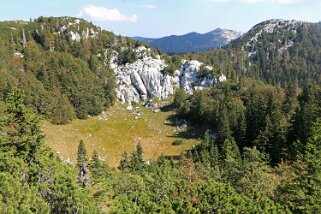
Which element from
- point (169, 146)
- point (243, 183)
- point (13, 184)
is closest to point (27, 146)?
point (13, 184)

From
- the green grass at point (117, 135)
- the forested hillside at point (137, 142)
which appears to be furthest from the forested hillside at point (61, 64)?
the green grass at point (117, 135)

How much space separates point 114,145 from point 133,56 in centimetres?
5648

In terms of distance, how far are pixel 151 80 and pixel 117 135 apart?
3990 centimetres

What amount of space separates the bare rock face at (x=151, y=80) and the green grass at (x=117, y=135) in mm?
16790

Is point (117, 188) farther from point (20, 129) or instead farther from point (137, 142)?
point (137, 142)

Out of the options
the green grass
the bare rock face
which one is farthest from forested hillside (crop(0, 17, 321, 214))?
the bare rock face

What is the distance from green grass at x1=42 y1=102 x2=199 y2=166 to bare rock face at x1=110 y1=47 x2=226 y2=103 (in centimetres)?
1679

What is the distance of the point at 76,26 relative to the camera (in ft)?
497

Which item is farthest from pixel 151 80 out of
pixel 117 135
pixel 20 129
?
pixel 20 129

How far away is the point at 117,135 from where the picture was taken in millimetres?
104438

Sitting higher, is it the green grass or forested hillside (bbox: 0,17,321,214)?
forested hillside (bbox: 0,17,321,214)

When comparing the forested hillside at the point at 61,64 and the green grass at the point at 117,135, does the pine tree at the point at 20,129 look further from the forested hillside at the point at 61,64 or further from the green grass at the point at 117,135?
the forested hillside at the point at 61,64

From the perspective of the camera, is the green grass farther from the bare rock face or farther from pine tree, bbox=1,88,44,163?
pine tree, bbox=1,88,44,163

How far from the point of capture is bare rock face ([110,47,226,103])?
5359 inches
